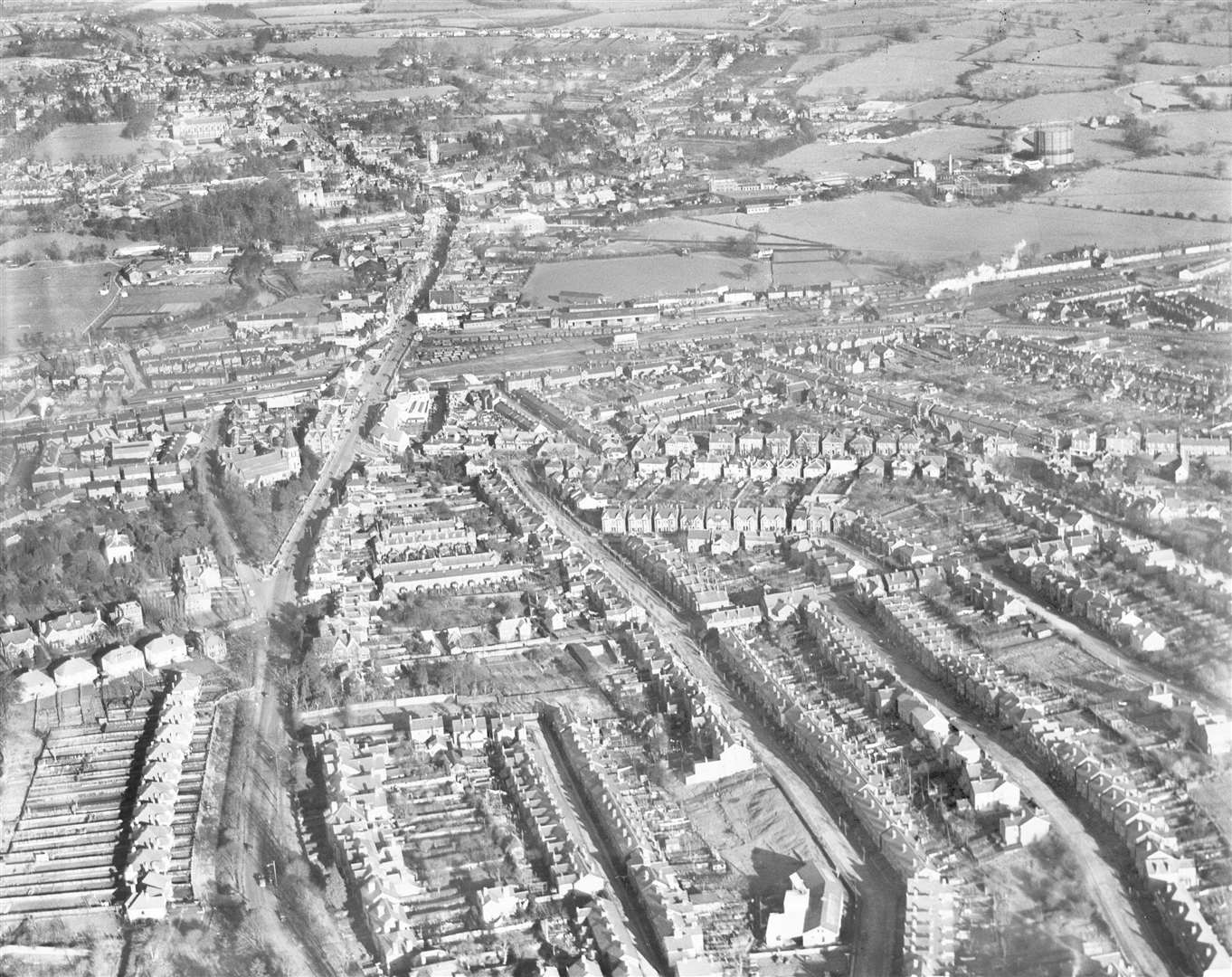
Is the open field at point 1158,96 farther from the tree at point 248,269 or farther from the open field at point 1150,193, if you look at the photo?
the tree at point 248,269

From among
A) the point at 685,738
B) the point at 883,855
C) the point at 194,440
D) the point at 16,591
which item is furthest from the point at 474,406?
the point at 883,855

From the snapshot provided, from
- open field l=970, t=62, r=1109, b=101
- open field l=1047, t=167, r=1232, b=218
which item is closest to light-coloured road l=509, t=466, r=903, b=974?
open field l=1047, t=167, r=1232, b=218

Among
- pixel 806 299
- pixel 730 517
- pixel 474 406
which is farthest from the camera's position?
pixel 806 299

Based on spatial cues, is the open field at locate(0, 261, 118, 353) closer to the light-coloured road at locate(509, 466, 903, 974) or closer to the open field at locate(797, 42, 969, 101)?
the light-coloured road at locate(509, 466, 903, 974)

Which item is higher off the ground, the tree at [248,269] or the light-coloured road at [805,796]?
the light-coloured road at [805,796]

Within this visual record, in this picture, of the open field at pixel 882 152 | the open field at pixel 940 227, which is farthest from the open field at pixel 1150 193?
the open field at pixel 882 152

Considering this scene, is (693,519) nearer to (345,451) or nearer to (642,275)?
(345,451)

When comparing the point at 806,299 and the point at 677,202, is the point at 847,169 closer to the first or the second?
the point at 677,202
